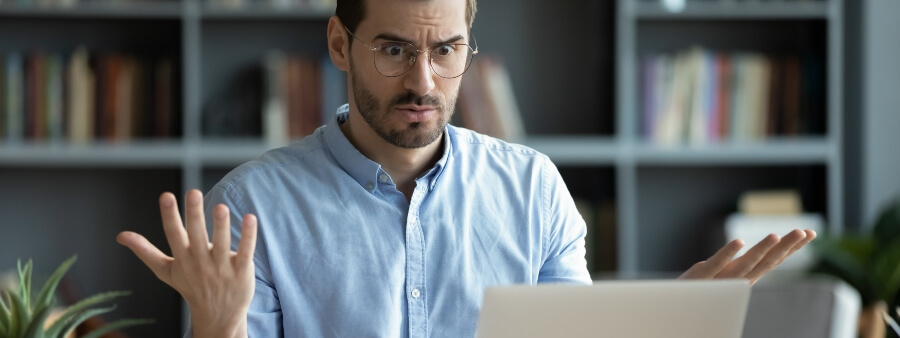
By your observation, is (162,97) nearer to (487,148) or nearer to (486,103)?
(486,103)

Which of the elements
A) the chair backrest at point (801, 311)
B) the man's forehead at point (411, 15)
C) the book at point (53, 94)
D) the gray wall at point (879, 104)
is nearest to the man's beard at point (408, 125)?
the man's forehead at point (411, 15)

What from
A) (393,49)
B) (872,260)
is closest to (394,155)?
(393,49)

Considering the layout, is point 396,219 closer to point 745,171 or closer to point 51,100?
point 51,100

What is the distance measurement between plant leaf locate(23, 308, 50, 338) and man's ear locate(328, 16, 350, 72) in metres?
0.57

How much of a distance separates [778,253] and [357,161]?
0.62m

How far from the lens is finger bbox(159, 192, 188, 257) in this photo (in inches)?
48.5

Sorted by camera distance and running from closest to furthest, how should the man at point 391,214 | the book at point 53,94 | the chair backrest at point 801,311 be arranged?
the man at point 391,214, the chair backrest at point 801,311, the book at point 53,94

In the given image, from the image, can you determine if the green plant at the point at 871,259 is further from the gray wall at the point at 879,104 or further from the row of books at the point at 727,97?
the row of books at the point at 727,97

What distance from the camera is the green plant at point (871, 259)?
3.61 metres

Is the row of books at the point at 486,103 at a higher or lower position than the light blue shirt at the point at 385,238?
higher

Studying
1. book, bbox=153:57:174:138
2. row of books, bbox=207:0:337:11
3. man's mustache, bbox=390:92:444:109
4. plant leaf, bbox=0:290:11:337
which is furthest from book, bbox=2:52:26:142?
man's mustache, bbox=390:92:444:109

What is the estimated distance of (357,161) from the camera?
1.76 meters

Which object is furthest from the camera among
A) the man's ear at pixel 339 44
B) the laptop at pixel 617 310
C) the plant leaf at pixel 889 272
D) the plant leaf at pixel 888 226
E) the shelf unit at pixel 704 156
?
the shelf unit at pixel 704 156

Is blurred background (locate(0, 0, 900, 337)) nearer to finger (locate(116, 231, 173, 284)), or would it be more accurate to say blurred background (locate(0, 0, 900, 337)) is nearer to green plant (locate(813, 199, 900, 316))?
green plant (locate(813, 199, 900, 316))
